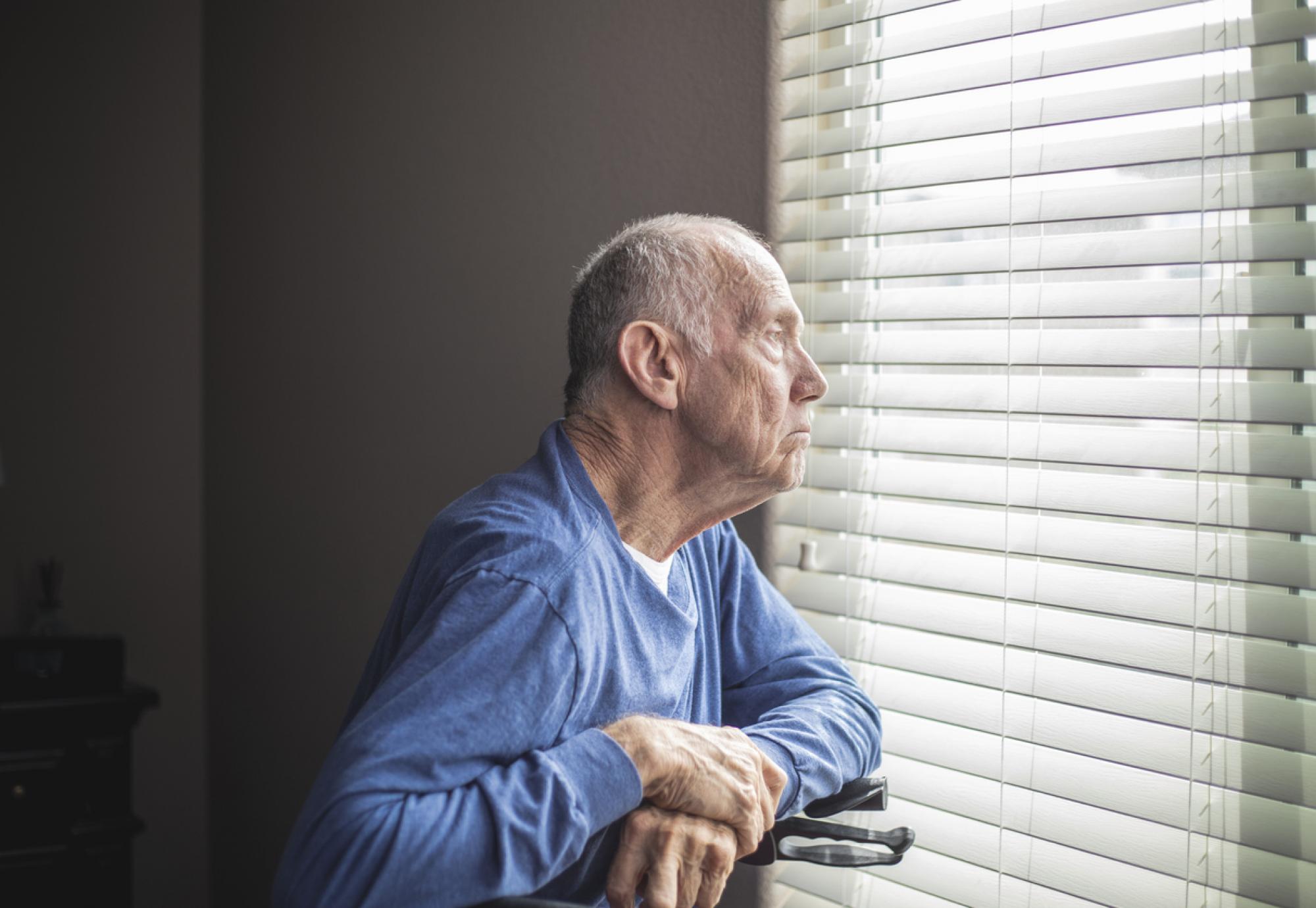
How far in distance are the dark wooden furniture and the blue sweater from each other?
156 centimetres

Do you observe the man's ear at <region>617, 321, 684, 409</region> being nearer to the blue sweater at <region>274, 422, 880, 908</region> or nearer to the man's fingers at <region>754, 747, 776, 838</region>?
the blue sweater at <region>274, 422, 880, 908</region>

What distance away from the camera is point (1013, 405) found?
1399mm

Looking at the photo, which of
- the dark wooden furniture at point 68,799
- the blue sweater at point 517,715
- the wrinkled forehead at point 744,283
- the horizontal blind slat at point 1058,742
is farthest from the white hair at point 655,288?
the dark wooden furniture at point 68,799

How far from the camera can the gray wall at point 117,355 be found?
2.82 meters

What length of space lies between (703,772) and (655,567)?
311 mm

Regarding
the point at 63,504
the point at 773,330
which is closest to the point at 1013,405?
the point at 773,330

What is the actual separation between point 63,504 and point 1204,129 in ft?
9.60

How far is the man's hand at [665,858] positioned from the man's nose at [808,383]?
534 millimetres

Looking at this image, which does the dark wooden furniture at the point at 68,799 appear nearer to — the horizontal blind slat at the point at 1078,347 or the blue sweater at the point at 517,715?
the blue sweater at the point at 517,715

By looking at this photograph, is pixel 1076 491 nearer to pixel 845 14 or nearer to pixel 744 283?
pixel 744 283

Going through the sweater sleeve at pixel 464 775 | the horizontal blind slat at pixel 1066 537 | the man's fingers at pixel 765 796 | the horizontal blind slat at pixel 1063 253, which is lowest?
the man's fingers at pixel 765 796

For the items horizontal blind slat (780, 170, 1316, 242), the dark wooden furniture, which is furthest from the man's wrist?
the dark wooden furniture

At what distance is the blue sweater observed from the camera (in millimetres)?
875

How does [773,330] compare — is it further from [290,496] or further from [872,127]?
[290,496]
